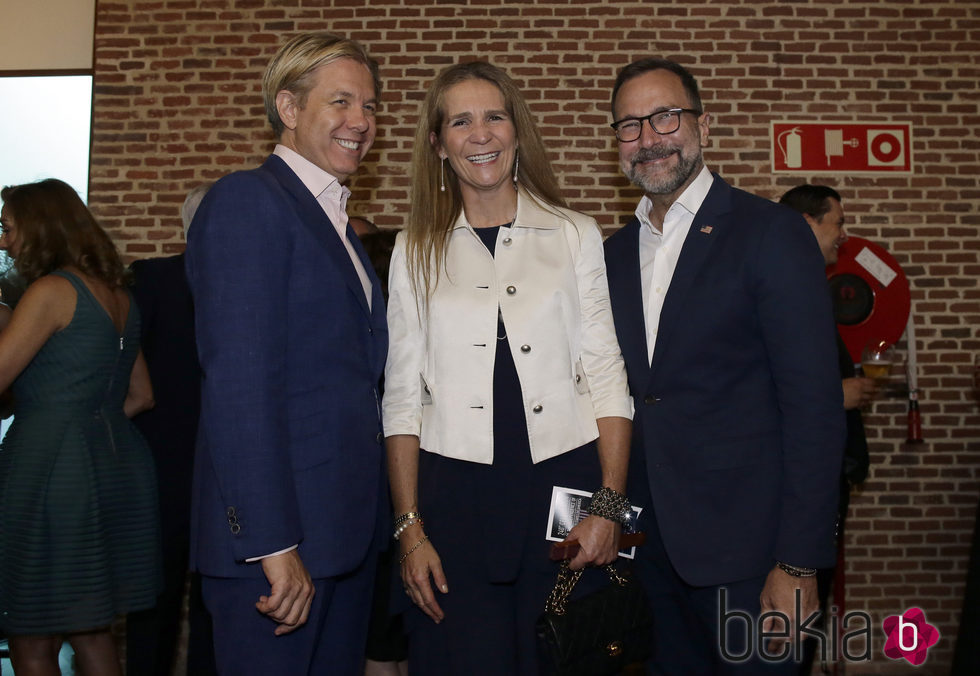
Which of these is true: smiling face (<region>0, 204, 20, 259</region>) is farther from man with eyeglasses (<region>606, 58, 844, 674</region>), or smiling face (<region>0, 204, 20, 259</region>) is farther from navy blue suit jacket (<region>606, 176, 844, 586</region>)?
navy blue suit jacket (<region>606, 176, 844, 586</region>)

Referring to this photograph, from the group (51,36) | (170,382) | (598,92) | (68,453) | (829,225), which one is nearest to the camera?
(68,453)

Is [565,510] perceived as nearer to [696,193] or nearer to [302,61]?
[696,193]

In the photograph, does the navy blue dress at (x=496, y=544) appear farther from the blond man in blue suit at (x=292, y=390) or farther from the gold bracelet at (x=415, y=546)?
the blond man in blue suit at (x=292, y=390)

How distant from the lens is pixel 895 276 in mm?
4910

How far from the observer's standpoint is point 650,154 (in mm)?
2402

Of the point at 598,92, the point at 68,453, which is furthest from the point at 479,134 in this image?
the point at 598,92

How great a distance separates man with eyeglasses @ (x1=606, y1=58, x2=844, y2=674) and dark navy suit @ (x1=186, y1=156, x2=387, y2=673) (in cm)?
74

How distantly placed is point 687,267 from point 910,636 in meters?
3.76

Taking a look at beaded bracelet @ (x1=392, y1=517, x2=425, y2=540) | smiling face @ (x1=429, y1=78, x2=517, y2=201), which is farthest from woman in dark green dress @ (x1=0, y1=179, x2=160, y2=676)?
smiling face @ (x1=429, y1=78, x2=517, y2=201)

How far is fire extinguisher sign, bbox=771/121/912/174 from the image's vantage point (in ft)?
16.6

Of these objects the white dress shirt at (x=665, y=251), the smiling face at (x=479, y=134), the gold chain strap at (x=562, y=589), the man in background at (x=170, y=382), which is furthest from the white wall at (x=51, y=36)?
the gold chain strap at (x=562, y=589)

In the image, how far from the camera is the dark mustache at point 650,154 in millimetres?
2387

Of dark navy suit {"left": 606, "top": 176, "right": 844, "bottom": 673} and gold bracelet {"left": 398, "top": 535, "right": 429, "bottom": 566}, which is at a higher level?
dark navy suit {"left": 606, "top": 176, "right": 844, "bottom": 673}

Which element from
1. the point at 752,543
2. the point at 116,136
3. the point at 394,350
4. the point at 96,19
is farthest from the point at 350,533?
the point at 96,19
